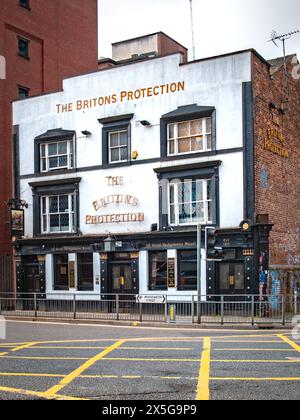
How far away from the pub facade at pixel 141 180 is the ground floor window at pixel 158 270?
43 mm

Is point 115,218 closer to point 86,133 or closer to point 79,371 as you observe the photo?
point 86,133

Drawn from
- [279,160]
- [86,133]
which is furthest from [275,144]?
[86,133]

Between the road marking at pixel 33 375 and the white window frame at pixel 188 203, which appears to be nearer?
the road marking at pixel 33 375

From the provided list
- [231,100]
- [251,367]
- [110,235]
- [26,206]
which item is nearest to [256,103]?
[231,100]

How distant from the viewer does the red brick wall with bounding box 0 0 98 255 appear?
3319 centimetres

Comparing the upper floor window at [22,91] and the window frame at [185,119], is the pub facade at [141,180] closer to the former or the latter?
the window frame at [185,119]

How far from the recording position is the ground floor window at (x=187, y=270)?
2422cm

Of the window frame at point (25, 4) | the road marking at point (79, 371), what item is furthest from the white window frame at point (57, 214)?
the window frame at point (25, 4)

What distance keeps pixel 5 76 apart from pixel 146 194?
44.1 feet

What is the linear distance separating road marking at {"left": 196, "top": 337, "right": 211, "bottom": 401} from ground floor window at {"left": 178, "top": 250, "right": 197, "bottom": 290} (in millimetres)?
9450

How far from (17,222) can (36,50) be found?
13208mm

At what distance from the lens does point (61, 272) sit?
27734mm

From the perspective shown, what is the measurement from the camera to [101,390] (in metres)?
9.53

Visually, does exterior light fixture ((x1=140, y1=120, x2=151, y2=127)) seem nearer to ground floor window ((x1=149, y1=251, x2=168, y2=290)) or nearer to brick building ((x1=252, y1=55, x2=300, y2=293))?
brick building ((x1=252, y1=55, x2=300, y2=293))
